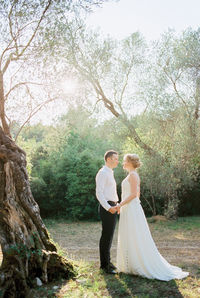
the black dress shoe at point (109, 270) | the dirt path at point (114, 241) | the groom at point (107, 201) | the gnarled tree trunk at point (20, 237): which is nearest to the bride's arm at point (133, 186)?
the groom at point (107, 201)

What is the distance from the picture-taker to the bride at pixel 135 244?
16.4 feet

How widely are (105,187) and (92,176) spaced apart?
39.1ft

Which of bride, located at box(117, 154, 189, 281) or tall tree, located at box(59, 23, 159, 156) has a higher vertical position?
tall tree, located at box(59, 23, 159, 156)

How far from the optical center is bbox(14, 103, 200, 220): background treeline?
14.0 metres

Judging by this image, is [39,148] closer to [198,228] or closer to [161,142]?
[161,142]

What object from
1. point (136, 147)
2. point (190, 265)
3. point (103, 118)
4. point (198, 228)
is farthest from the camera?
point (103, 118)

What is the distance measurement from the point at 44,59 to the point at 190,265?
4.95 m

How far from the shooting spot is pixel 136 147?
14.8 metres

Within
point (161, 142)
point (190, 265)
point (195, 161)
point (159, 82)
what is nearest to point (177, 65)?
point (159, 82)

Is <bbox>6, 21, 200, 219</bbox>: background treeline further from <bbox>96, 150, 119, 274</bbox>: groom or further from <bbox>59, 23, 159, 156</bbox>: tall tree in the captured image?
<bbox>96, 150, 119, 274</bbox>: groom

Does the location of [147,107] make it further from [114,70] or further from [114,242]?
[114,242]

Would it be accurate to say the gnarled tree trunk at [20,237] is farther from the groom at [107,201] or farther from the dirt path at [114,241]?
the dirt path at [114,241]

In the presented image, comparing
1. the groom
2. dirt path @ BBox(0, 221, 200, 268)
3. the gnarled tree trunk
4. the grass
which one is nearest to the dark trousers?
the groom

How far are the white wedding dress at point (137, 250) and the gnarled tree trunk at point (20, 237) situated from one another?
0.91 m
